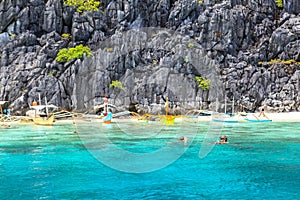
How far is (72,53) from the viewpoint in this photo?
193ft

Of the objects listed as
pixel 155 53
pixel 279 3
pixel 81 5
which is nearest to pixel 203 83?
pixel 155 53

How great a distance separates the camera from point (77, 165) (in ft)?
56.5

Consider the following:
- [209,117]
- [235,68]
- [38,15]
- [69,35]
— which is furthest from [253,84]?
[38,15]

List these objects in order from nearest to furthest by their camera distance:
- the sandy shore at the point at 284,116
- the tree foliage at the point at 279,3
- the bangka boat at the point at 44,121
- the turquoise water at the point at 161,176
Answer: the turquoise water at the point at 161,176 → the bangka boat at the point at 44,121 → the sandy shore at the point at 284,116 → the tree foliage at the point at 279,3

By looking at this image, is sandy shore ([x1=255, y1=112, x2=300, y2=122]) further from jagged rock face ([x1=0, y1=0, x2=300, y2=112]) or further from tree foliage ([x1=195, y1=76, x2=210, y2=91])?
tree foliage ([x1=195, y1=76, x2=210, y2=91])

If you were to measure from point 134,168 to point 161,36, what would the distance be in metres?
49.4

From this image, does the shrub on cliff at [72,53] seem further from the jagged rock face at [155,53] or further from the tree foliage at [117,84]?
the tree foliage at [117,84]

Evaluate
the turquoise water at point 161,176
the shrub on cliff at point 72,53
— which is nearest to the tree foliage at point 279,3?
the shrub on cliff at point 72,53

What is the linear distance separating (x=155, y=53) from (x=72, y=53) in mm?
14657

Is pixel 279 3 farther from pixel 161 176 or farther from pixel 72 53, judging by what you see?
pixel 161 176

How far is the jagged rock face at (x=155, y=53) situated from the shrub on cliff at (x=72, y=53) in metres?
1.04

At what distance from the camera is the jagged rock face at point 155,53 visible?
56.8 meters

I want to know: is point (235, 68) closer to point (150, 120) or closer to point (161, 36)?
point (161, 36)

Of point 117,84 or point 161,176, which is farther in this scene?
point 117,84
